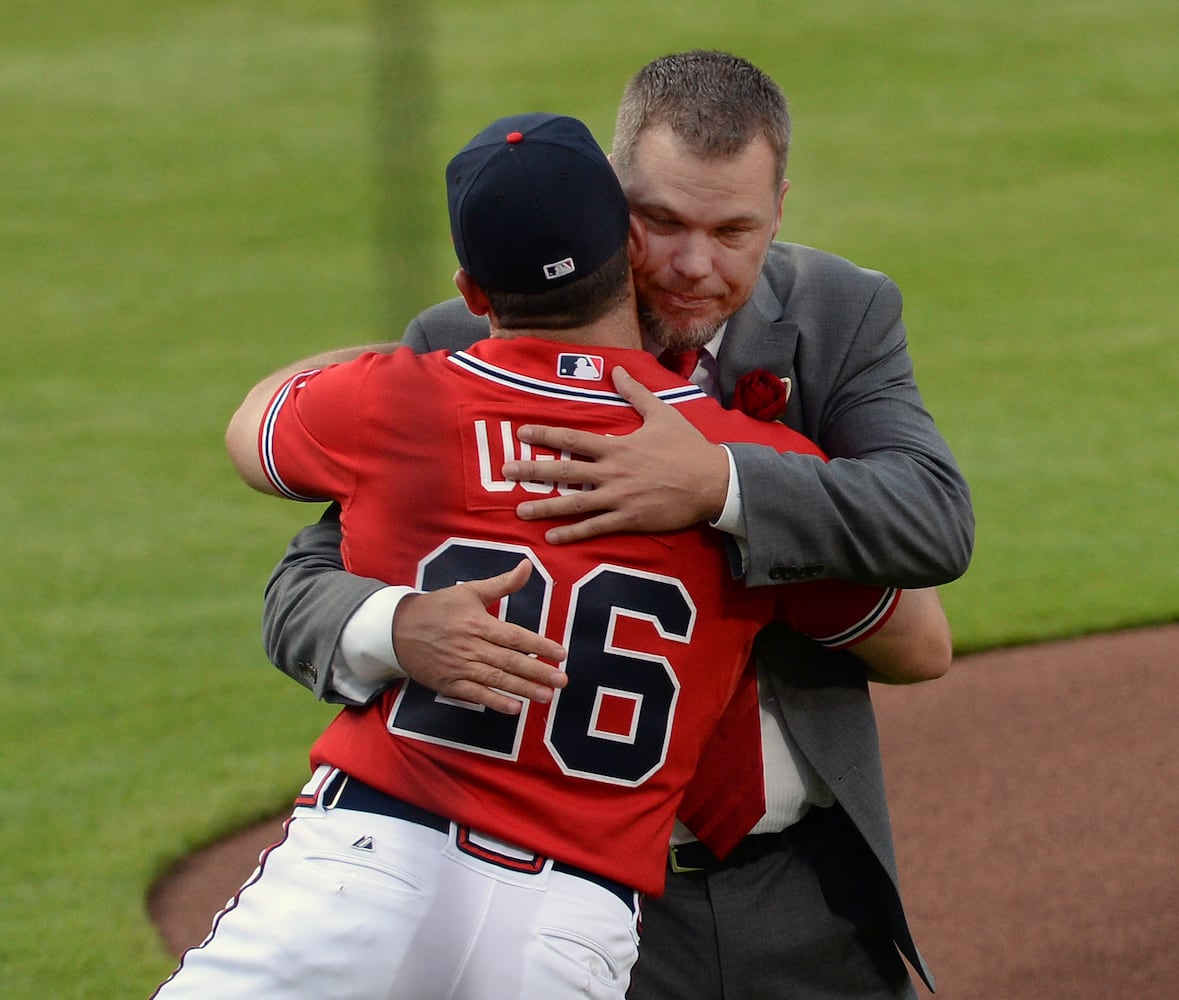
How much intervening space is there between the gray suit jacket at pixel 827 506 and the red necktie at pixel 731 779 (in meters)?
0.06

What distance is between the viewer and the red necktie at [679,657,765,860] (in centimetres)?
215

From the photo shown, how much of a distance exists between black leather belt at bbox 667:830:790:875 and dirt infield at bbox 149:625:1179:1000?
148 cm

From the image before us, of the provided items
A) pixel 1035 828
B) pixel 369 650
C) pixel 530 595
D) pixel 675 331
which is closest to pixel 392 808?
pixel 369 650

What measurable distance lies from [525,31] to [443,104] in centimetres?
231

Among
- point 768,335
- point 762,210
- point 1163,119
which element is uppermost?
point 762,210

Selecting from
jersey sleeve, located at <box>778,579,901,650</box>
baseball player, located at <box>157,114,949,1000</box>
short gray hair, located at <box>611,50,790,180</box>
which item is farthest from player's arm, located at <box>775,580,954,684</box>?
short gray hair, located at <box>611,50,790,180</box>

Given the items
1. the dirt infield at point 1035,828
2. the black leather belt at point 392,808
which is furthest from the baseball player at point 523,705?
the dirt infield at point 1035,828

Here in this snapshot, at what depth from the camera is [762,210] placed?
7.07 ft

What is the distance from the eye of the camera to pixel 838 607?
2016 millimetres

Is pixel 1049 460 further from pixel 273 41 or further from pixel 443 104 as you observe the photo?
pixel 273 41

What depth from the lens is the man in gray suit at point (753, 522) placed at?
1.78 m

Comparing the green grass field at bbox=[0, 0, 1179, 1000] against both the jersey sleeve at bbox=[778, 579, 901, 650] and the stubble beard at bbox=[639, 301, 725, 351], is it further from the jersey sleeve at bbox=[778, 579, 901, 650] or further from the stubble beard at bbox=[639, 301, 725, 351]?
the jersey sleeve at bbox=[778, 579, 901, 650]

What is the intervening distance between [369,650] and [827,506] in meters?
0.54

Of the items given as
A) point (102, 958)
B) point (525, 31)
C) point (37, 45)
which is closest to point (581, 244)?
point (102, 958)
